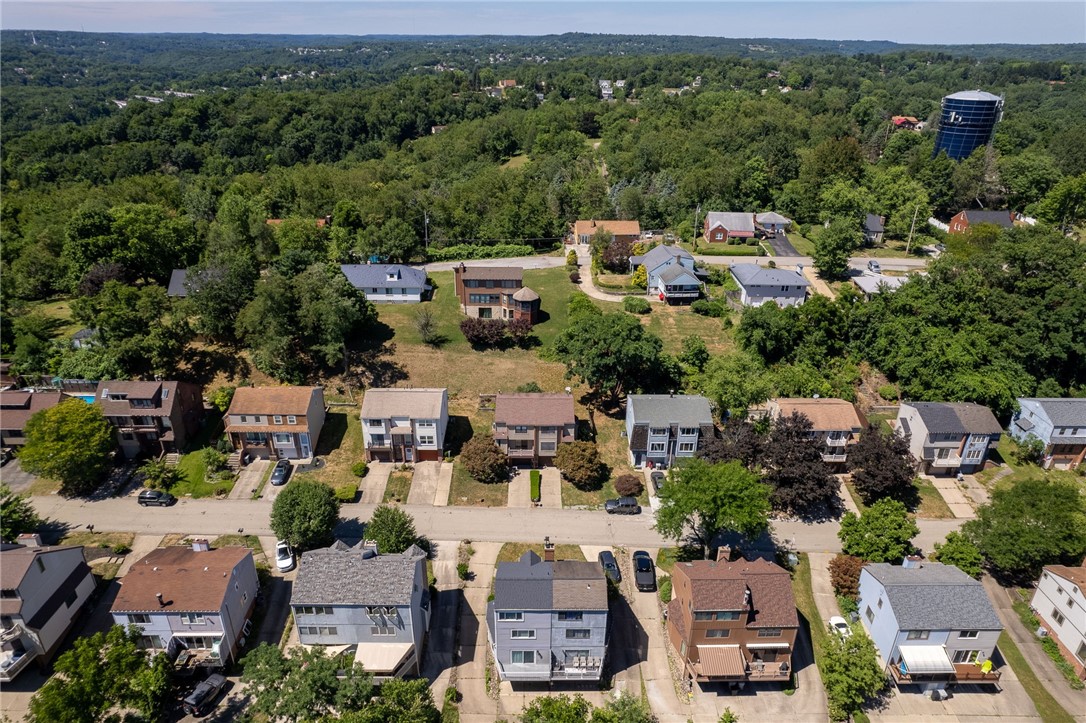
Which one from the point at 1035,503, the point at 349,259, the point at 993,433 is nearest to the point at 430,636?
the point at 1035,503

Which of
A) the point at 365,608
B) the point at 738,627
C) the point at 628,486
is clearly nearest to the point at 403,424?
the point at 365,608

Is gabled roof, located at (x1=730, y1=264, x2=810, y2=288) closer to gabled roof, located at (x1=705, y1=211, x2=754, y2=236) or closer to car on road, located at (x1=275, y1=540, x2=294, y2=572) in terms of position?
gabled roof, located at (x1=705, y1=211, x2=754, y2=236)

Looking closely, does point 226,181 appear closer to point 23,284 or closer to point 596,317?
point 23,284

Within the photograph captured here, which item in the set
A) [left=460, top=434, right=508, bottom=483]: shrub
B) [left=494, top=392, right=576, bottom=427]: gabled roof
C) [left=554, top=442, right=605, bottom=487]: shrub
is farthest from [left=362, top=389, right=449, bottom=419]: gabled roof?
[left=554, top=442, right=605, bottom=487]: shrub

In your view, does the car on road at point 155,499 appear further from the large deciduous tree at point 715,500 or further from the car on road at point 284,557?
the large deciduous tree at point 715,500

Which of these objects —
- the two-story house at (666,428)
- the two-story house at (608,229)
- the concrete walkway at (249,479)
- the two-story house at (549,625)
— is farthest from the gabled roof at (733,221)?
the concrete walkway at (249,479)
